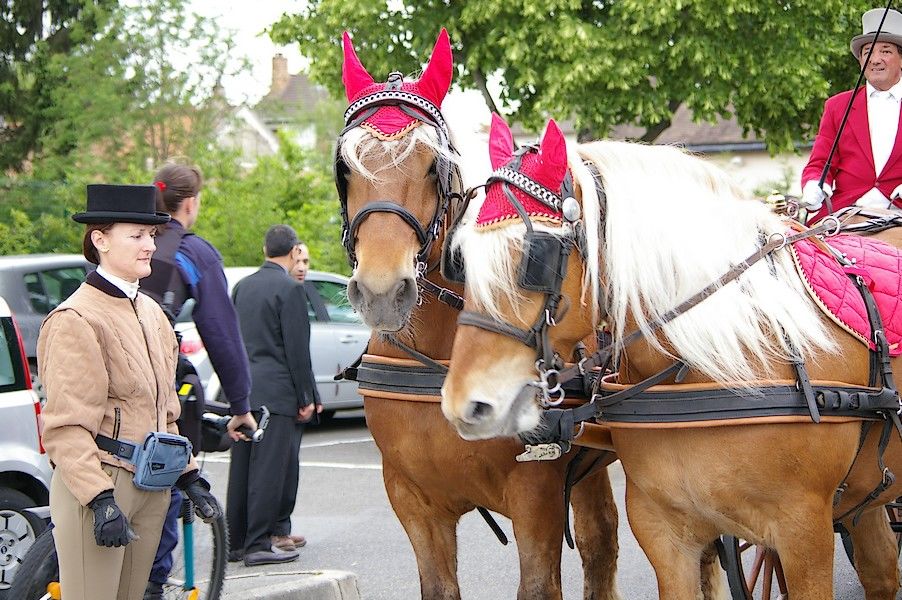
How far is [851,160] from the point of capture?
4.69m

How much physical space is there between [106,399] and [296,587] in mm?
1929

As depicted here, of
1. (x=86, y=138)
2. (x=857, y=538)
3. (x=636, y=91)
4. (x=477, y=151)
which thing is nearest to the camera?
(x=477, y=151)

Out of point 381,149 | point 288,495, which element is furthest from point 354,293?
point 288,495

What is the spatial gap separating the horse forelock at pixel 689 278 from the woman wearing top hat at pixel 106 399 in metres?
1.62

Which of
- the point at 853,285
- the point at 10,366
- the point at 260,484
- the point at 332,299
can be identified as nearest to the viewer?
the point at 853,285

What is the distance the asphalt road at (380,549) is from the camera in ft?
19.2

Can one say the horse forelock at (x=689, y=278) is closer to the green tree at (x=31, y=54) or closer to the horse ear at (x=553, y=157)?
the horse ear at (x=553, y=157)

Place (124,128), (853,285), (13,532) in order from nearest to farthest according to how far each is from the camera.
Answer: (853,285)
(13,532)
(124,128)

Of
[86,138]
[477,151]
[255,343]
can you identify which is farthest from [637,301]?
[86,138]

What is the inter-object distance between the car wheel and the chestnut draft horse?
10.6ft

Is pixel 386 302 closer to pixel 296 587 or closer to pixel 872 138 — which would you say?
pixel 296 587

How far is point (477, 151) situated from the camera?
392cm

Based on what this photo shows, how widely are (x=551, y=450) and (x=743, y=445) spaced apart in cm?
61

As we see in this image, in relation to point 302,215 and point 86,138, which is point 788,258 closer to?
point 302,215
